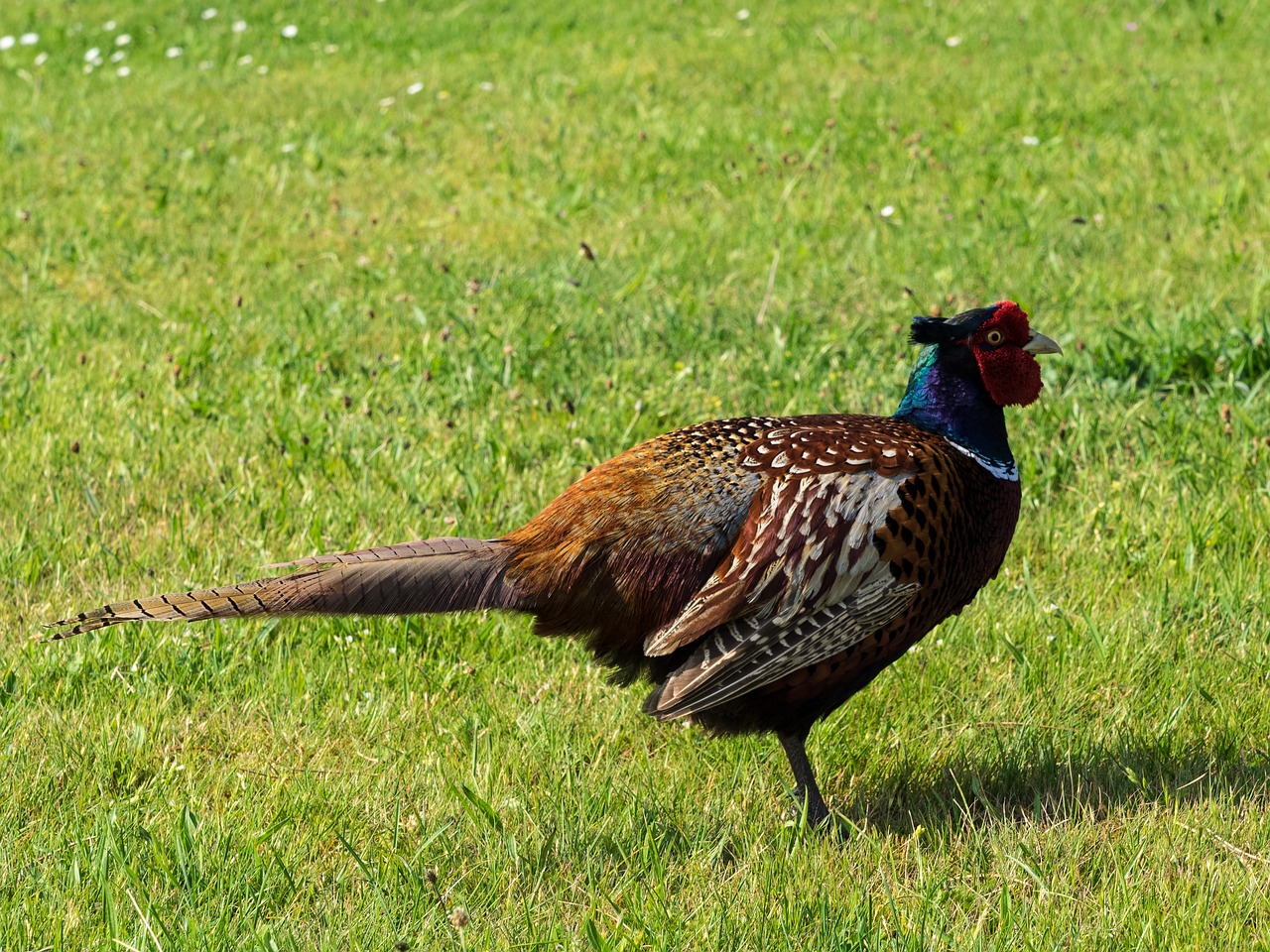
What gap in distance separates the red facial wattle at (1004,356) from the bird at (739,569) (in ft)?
0.73

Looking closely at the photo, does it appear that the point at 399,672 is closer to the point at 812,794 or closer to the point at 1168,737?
the point at 812,794

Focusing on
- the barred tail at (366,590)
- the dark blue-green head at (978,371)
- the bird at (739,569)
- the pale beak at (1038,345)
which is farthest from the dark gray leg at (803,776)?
the pale beak at (1038,345)

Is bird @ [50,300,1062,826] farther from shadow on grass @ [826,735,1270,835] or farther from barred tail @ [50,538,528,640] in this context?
shadow on grass @ [826,735,1270,835]

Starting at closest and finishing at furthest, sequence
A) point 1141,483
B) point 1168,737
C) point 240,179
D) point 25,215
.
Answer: point 1168,737, point 1141,483, point 25,215, point 240,179

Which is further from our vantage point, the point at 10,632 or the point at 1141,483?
the point at 1141,483

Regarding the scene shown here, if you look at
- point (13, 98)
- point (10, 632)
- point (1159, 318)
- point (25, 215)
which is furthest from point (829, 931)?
point (13, 98)

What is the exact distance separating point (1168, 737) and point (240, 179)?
606 cm

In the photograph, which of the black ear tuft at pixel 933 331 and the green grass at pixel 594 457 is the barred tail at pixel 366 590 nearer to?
the green grass at pixel 594 457

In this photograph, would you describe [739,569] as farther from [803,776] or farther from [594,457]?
[594,457]

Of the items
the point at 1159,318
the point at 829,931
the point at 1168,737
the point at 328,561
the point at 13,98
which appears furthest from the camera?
the point at 13,98

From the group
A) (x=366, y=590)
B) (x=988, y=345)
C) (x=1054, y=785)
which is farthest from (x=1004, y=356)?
(x=366, y=590)

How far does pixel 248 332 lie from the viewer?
5.73 m

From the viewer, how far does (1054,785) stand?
3.23 metres

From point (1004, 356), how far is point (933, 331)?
7.0 inches
